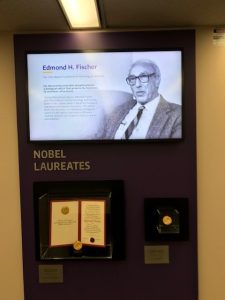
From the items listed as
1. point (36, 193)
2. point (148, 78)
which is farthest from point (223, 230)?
point (36, 193)

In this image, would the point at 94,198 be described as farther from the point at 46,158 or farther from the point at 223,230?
the point at 223,230

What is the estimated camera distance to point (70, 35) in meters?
1.89

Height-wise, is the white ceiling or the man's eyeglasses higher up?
the white ceiling

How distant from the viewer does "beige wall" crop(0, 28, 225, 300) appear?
191cm

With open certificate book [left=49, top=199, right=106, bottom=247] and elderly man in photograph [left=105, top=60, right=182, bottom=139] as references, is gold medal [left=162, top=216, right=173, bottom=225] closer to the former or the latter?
open certificate book [left=49, top=199, right=106, bottom=247]

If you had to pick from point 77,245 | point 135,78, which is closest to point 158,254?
point 77,245

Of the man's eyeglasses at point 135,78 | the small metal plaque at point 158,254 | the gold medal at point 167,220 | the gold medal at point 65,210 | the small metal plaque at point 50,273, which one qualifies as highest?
the man's eyeglasses at point 135,78

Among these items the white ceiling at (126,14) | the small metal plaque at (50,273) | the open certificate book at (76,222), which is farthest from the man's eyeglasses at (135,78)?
the small metal plaque at (50,273)

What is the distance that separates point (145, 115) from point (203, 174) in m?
0.48

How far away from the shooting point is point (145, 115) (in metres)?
1.88

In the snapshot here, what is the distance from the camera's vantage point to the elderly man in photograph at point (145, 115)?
6.16 feet

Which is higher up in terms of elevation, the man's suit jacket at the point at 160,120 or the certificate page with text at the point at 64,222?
the man's suit jacket at the point at 160,120

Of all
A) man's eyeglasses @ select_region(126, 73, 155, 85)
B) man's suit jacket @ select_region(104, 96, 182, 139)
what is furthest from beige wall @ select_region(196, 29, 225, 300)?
man's eyeglasses @ select_region(126, 73, 155, 85)

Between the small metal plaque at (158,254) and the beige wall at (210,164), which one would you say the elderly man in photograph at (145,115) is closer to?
the beige wall at (210,164)
